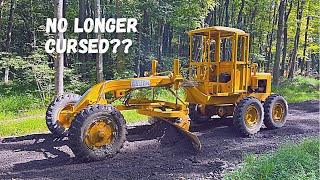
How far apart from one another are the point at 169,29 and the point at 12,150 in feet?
101

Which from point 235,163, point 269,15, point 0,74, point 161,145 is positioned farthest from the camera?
point 269,15

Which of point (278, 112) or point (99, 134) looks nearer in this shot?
point (99, 134)

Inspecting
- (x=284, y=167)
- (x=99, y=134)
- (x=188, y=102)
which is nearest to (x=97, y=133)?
(x=99, y=134)

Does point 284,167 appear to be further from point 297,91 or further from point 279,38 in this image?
point 297,91

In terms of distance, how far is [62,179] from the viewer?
19.2ft

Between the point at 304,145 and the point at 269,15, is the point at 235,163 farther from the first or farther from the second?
the point at 269,15

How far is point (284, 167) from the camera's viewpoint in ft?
19.1

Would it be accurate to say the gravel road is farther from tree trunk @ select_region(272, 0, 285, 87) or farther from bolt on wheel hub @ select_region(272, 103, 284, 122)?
tree trunk @ select_region(272, 0, 285, 87)

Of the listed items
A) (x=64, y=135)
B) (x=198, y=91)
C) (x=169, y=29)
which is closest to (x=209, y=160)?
(x=198, y=91)

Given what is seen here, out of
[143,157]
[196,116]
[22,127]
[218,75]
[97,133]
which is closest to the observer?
[97,133]

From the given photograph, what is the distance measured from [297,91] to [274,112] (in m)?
11.6

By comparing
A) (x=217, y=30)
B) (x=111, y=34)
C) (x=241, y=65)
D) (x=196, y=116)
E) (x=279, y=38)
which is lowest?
(x=196, y=116)

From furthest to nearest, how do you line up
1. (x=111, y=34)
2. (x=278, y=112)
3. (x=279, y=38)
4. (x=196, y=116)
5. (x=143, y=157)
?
(x=111, y=34), (x=279, y=38), (x=278, y=112), (x=196, y=116), (x=143, y=157)

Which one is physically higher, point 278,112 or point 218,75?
point 218,75
